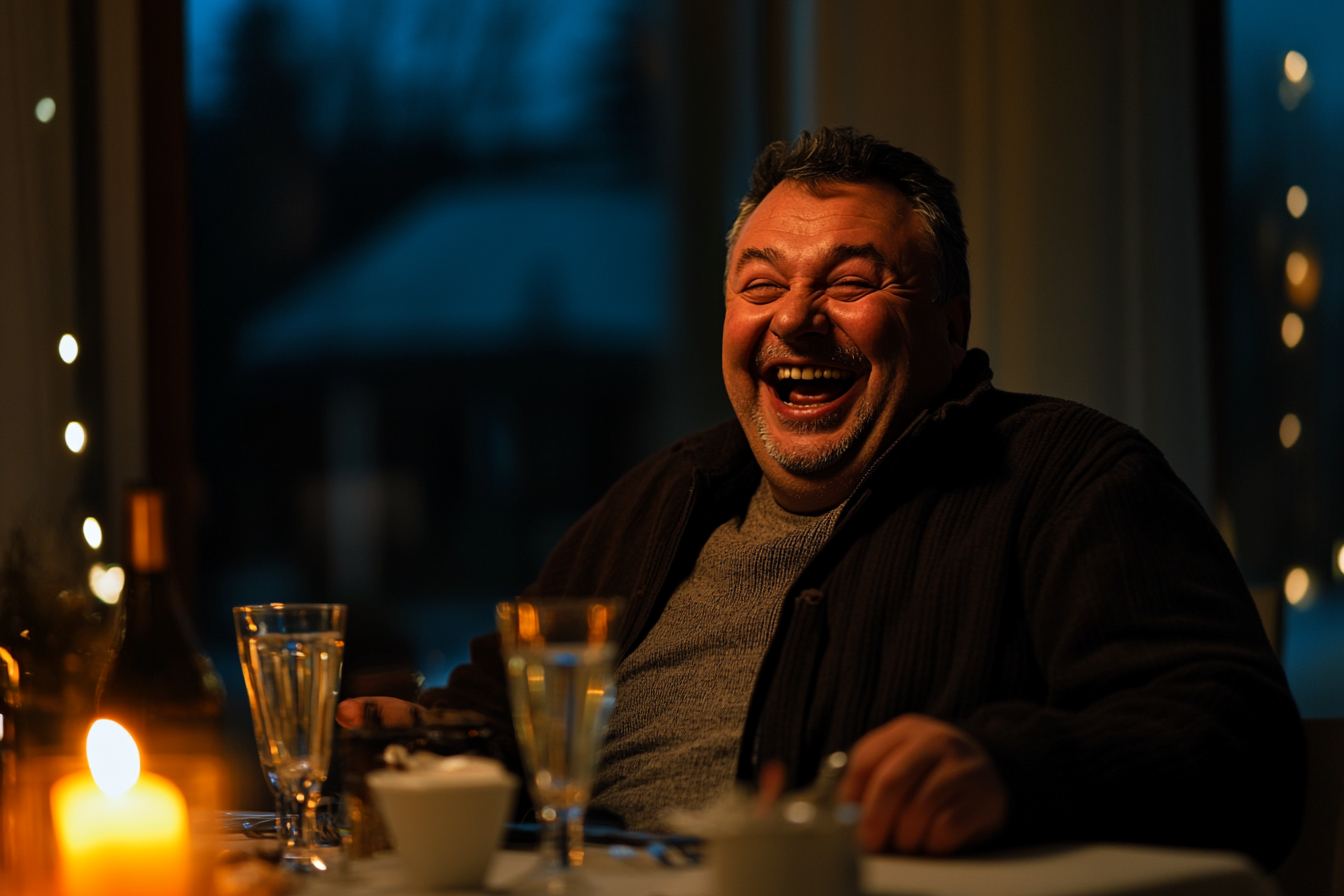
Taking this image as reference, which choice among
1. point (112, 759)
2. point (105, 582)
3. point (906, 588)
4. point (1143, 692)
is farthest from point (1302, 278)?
point (112, 759)

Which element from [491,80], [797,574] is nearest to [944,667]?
[797,574]

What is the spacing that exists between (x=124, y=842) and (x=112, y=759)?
0.07 metres

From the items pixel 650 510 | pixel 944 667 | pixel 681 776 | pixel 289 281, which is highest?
pixel 289 281

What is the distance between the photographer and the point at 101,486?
2.75m

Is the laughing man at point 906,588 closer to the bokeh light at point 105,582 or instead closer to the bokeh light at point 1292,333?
the bokeh light at point 105,582

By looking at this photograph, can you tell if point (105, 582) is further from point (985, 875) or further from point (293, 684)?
point (985, 875)

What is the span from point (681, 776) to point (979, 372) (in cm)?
71

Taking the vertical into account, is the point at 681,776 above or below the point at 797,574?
below

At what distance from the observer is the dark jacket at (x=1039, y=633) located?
119 cm

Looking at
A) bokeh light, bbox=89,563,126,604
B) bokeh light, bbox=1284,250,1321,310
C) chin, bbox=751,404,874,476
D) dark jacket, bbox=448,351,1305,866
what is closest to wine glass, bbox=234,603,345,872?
dark jacket, bbox=448,351,1305,866

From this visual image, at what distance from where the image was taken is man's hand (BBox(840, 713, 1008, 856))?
39.8 inches

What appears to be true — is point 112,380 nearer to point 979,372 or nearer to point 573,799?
point 979,372

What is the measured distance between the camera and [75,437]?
2.71 metres

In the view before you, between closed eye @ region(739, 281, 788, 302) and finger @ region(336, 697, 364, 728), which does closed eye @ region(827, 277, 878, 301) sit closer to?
closed eye @ region(739, 281, 788, 302)
